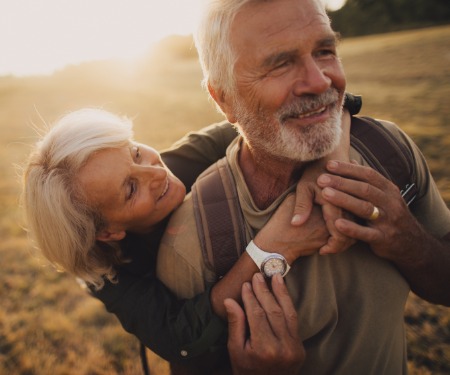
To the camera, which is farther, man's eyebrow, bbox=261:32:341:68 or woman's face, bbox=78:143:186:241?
woman's face, bbox=78:143:186:241

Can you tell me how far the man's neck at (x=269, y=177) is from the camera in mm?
1904

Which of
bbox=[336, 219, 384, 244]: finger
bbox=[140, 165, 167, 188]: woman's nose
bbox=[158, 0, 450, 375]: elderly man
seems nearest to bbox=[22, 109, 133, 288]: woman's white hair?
bbox=[140, 165, 167, 188]: woman's nose

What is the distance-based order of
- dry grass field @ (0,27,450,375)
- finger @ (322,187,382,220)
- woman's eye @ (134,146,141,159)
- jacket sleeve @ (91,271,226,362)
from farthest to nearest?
1. dry grass field @ (0,27,450,375)
2. woman's eye @ (134,146,141,159)
3. jacket sleeve @ (91,271,226,362)
4. finger @ (322,187,382,220)

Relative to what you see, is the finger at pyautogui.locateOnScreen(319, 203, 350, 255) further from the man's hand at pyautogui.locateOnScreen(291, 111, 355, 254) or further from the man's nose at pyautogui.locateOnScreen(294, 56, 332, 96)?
the man's nose at pyautogui.locateOnScreen(294, 56, 332, 96)

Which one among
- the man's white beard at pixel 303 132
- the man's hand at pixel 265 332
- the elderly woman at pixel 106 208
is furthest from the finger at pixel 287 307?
the man's white beard at pixel 303 132

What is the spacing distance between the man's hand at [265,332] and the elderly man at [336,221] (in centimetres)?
11

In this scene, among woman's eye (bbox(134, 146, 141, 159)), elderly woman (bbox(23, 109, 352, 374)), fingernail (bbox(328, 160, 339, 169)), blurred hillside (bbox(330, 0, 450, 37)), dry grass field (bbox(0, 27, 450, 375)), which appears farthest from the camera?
blurred hillside (bbox(330, 0, 450, 37))

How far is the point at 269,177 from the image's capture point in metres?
1.96

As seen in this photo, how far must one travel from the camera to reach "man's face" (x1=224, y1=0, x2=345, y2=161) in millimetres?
1607

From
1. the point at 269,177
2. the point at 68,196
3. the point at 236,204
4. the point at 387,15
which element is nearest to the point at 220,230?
the point at 236,204

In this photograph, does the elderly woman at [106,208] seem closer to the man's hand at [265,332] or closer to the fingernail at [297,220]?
the man's hand at [265,332]

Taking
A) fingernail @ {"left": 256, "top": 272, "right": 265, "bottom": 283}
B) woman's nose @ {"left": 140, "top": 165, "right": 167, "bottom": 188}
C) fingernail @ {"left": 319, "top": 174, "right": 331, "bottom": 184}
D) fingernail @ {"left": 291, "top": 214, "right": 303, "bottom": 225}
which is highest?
woman's nose @ {"left": 140, "top": 165, "right": 167, "bottom": 188}

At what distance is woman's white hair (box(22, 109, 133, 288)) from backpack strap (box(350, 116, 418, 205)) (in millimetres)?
1349

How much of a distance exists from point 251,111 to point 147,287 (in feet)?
3.67
